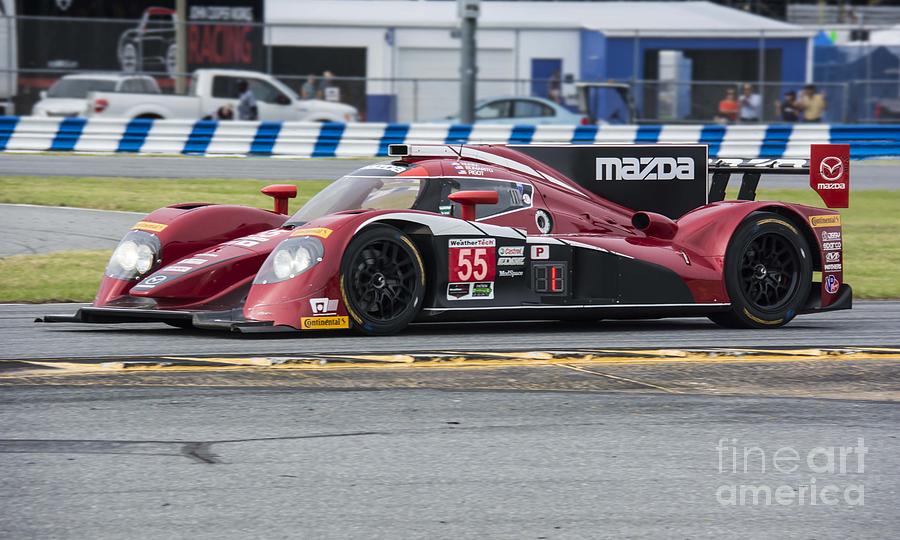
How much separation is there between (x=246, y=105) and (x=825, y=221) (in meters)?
16.8

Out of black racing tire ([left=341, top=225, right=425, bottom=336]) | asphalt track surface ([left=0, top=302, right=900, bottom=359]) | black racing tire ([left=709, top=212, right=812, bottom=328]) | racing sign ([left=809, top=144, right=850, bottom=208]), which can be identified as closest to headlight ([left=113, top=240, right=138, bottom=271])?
asphalt track surface ([left=0, top=302, right=900, bottom=359])

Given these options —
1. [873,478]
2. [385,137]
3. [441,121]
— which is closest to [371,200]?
[873,478]

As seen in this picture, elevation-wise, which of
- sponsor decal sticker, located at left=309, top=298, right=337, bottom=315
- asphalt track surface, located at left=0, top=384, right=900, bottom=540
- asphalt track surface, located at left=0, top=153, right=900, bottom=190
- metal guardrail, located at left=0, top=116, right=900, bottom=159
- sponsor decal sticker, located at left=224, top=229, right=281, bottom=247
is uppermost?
metal guardrail, located at left=0, top=116, right=900, bottom=159

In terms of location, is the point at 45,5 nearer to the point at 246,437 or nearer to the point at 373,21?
the point at 373,21

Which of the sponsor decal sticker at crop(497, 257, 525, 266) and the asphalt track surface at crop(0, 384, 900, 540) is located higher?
the sponsor decal sticker at crop(497, 257, 525, 266)

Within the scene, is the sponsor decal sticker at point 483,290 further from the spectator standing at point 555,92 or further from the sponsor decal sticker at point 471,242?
the spectator standing at point 555,92

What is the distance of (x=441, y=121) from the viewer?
2611 centimetres

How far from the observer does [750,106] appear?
1101 inches

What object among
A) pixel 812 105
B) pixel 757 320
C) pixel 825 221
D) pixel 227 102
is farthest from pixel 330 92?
pixel 757 320

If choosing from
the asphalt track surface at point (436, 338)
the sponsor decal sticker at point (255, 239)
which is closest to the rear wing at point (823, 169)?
the asphalt track surface at point (436, 338)

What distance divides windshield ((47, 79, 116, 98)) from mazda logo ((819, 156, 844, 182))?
1755cm

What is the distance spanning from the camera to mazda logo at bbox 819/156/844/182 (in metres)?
9.57

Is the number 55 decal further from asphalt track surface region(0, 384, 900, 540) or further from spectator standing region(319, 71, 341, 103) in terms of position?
spectator standing region(319, 71, 341, 103)

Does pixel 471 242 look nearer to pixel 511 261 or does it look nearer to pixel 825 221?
pixel 511 261
